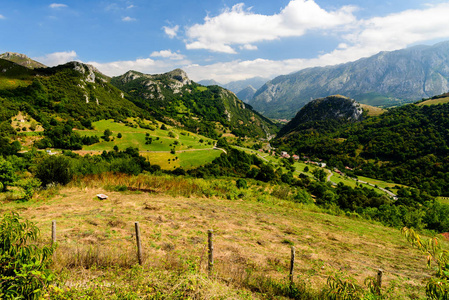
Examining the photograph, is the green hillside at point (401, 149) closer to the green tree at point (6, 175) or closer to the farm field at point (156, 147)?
the farm field at point (156, 147)

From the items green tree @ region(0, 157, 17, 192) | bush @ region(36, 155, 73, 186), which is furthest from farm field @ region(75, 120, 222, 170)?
bush @ region(36, 155, 73, 186)

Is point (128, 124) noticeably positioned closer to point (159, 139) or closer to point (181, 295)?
point (159, 139)

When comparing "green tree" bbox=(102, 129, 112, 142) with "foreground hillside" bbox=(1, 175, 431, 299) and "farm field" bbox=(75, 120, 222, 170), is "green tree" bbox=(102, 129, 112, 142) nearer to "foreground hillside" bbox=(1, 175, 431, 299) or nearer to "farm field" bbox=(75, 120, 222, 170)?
"farm field" bbox=(75, 120, 222, 170)

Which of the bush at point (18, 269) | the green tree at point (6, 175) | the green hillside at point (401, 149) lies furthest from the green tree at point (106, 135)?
the green hillside at point (401, 149)

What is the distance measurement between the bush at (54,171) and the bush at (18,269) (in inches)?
782

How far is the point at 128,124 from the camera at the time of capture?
479 feet

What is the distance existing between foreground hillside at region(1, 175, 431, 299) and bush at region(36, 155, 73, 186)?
1422 mm

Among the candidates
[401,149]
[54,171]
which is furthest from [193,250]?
[401,149]

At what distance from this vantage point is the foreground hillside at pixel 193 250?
18.9ft

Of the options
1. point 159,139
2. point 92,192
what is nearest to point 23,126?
point 159,139

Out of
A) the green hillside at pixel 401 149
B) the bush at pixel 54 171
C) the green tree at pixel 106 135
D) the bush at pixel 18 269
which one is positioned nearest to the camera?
the bush at pixel 18 269

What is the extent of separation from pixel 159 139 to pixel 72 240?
403 feet

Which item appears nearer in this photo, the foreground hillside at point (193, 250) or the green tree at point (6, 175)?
the foreground hillside at point (193, 250)

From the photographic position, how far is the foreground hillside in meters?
5.77
